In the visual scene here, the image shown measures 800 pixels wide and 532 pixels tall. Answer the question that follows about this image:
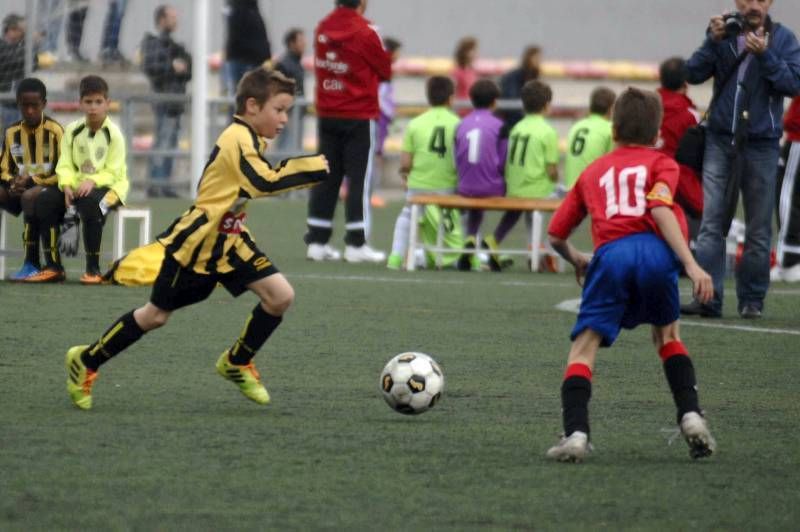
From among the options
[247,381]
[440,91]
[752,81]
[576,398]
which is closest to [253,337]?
[247,381]

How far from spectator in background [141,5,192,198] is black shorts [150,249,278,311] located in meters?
14.6

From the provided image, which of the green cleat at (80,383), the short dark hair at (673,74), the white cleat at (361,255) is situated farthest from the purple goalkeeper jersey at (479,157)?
the green cleat at (80,383)

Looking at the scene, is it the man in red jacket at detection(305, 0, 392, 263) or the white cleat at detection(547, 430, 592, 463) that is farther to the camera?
the man in red jacket at detection(305, 0, 392, 263)

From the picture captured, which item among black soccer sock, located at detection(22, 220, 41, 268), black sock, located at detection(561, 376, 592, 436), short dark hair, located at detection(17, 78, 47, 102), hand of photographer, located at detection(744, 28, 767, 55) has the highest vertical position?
hand of photographer, located at detection(744, 28, 767, 55)

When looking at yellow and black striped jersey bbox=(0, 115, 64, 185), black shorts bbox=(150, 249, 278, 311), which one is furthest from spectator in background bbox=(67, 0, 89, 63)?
black shorts bbox=(150, 249, 278, 311)

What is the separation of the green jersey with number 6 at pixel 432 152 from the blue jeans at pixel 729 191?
4.69 meters

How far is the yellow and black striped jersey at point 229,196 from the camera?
23.1ft

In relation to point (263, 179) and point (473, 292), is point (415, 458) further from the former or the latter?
point (473, 292)

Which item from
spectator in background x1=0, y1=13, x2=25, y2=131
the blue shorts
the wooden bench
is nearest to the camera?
the blue shorts

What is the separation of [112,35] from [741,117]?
12.2 m

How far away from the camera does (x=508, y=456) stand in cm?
603

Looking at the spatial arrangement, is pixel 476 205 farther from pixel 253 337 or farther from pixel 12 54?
pixel 253 337

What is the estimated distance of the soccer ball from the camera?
685 cm

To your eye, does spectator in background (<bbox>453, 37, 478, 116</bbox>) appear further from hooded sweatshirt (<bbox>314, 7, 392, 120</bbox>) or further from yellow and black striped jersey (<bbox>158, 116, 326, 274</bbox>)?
yellow and black striped jersey (<bbox>158, 116, 326, 274</bbox>)
